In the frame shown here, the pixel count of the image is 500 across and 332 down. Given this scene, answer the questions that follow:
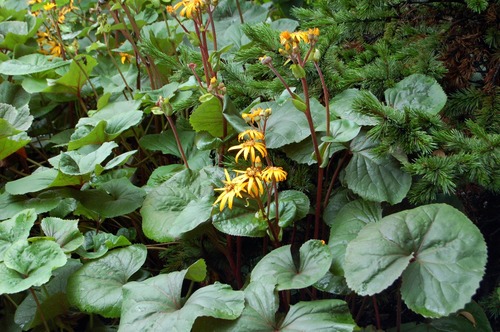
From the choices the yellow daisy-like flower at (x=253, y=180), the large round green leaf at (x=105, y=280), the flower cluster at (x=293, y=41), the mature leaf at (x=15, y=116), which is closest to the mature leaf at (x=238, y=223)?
the yellow daisy-like flower at (x=253, y=180)

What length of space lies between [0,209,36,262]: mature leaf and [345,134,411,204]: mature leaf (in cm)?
66

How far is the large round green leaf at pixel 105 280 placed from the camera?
1.14 meters

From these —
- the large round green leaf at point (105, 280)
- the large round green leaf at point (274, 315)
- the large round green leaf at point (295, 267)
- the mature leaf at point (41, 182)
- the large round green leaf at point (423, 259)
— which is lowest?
the large round green leaf at point (105, 280)

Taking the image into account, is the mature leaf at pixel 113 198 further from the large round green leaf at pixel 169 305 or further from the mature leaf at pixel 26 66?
the mature leaf at pixel 26 66

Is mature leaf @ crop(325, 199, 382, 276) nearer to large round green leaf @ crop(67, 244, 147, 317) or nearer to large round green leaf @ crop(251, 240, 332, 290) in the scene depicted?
large round green leaf @ crop(251, 240, 332, 290)

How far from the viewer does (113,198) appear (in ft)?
4.61

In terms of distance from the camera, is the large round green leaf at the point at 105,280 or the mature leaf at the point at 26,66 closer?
the large round green leaf at the point at 105,280

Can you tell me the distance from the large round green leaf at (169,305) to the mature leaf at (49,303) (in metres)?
0.25

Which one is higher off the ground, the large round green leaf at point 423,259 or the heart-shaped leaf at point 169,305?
the large round green leaf at point 423,259

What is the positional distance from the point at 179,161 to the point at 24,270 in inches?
26.0

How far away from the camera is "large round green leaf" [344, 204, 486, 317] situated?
Result: 0.89 metres

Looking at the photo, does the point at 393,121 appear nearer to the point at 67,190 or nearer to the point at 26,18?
the point at 67,190

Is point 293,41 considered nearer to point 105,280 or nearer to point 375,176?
point 375,176

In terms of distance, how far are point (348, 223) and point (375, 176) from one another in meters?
0.11
